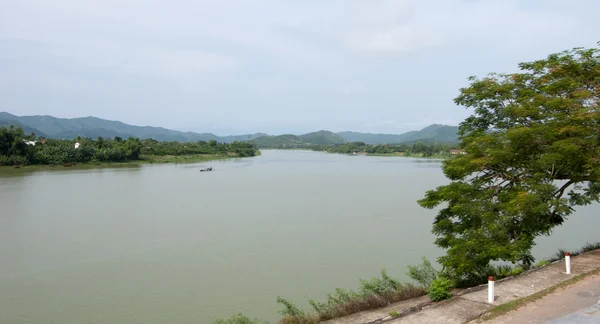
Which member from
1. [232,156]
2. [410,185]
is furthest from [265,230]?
[232,156]

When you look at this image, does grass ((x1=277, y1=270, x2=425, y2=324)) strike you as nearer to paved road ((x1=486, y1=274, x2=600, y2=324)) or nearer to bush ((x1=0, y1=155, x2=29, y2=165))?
paved road ((x1=486, y1=274, x2=600, y2=324))

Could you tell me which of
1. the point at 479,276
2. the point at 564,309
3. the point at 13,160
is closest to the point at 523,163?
the point at 479,276

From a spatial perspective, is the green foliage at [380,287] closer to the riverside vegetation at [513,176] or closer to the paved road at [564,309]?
the riverside vegetation at [513,176]

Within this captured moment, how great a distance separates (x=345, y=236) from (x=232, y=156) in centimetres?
7558

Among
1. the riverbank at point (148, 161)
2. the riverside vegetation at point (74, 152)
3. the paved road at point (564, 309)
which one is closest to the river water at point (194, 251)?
the paved road at point (564, 309)

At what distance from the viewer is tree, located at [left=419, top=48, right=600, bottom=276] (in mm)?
6582

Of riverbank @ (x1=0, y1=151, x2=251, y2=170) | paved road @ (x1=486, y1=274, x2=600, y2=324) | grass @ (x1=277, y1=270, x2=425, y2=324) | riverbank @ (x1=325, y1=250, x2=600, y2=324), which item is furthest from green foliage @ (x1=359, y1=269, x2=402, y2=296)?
riverbank @ (x1=0, y1=151, x2=251, y2=170)

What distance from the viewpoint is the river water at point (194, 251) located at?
27.2ft

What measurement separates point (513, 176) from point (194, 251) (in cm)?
935

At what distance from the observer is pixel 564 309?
453 centimetres

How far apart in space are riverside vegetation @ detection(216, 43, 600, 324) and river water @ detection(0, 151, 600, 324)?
2.41 m

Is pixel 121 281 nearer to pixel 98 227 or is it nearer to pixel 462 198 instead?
pixel 98 227

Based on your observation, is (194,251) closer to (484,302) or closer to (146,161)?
(484,302)

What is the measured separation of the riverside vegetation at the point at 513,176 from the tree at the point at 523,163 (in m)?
0.02
